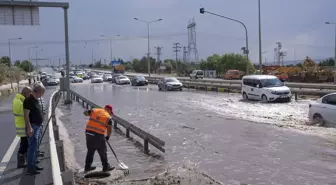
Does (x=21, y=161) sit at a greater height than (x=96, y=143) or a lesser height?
lesser

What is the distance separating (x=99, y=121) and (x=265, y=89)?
19347mm

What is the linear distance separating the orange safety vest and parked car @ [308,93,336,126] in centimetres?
919

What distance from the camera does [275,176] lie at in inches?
335

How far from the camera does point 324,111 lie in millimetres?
14641

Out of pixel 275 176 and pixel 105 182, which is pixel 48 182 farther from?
pixel 275 176

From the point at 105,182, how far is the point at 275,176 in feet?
11.6

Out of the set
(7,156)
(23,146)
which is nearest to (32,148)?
(23,146)

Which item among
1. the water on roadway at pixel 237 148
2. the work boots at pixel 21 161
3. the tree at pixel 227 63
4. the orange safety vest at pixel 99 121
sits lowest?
the water on roadway at pixel 237 148

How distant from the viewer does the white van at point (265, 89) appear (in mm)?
25578

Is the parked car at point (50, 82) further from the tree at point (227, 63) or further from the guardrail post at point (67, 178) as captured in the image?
the guardrail post at point (67, 178)

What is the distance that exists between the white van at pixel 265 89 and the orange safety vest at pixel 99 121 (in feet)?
61.7

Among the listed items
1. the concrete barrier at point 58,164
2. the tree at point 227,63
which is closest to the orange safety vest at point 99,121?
the concrete barrier at point 58,164

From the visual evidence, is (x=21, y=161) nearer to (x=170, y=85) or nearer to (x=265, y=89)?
(x=265, y=89)

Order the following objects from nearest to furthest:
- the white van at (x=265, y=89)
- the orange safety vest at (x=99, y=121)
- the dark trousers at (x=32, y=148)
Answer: the dark trousers at (x=32, y=148), the orange safety vest at (x=99, y=121), the white van at (x=265, y=89)
